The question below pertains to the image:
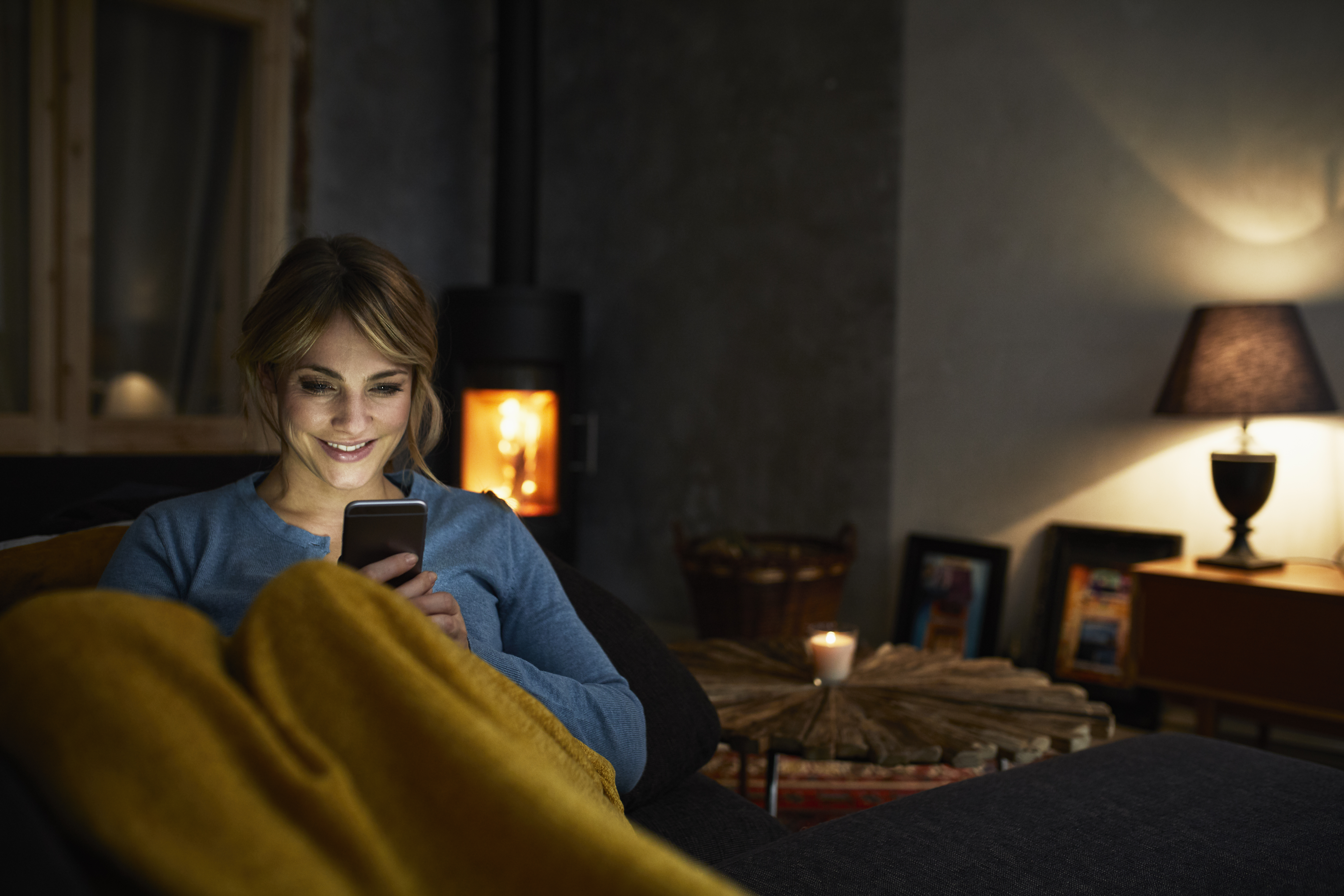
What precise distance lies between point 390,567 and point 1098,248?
2817mm

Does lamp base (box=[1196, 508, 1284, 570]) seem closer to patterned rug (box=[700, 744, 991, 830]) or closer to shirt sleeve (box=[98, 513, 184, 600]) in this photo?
patterned rug (box=[700, 744, 991, 830])

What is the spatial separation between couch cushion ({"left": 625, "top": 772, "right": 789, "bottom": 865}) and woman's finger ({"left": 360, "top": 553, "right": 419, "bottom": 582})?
472 millimetres

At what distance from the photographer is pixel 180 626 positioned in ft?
1.63

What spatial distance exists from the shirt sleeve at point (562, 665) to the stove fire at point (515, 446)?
276cm

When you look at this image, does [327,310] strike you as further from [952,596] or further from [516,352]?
[516,352]

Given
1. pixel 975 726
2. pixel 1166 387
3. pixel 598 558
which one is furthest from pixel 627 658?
pixel 598 558

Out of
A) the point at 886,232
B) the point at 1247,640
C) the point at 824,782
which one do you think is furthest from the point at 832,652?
the point at 886,232

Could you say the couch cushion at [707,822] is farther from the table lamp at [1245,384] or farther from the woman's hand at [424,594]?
the table lamp at [1245,384]

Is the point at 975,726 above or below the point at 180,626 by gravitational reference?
below

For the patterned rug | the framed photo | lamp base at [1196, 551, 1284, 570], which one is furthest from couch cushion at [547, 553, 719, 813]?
the framed photo

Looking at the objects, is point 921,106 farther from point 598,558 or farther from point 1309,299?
point 598,558

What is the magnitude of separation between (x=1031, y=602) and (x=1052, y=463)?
46 centimetres

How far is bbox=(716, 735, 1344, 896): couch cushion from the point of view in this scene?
880 millimetres

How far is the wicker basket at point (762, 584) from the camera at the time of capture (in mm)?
3146
